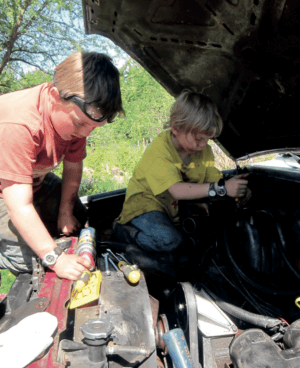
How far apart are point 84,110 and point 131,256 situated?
734 mm

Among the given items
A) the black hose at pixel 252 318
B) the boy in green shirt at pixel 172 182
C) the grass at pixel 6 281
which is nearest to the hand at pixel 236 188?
the boy in green shirt at pixel 172 182

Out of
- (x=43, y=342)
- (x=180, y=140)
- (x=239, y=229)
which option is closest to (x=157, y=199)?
(x=180, y=140)

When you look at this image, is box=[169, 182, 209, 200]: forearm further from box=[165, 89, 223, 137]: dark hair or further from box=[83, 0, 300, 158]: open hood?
box=[83, 0, 300, 158]: open hood

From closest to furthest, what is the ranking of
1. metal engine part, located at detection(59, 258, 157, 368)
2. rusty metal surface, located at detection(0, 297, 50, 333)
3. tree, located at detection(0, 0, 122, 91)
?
metal engine part, located at detection(59, 258, 157, 368), rusty metal surface, located at detection(0, 297, 50, 333), tree, located at detection(0, 0, 122, 91)

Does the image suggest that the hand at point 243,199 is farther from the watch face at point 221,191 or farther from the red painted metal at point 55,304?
the red painted metal at point 55,304

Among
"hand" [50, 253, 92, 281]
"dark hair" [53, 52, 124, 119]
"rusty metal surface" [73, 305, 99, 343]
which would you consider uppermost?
"dark hair" [53, 52, 124, 119]

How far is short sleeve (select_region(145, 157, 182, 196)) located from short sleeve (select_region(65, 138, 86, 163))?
0.45 meters

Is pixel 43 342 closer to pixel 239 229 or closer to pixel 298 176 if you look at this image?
pixel 239 229

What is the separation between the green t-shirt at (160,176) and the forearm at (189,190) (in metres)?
0.04

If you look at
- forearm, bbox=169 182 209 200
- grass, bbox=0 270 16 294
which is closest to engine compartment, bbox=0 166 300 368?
forearm, bbox=169 182 209 200

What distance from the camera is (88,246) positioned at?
1.36 meters

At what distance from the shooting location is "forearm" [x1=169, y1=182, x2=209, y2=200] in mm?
1680

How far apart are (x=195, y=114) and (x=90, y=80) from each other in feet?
2.06

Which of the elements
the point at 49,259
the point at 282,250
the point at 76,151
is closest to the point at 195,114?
the point at 76,151
